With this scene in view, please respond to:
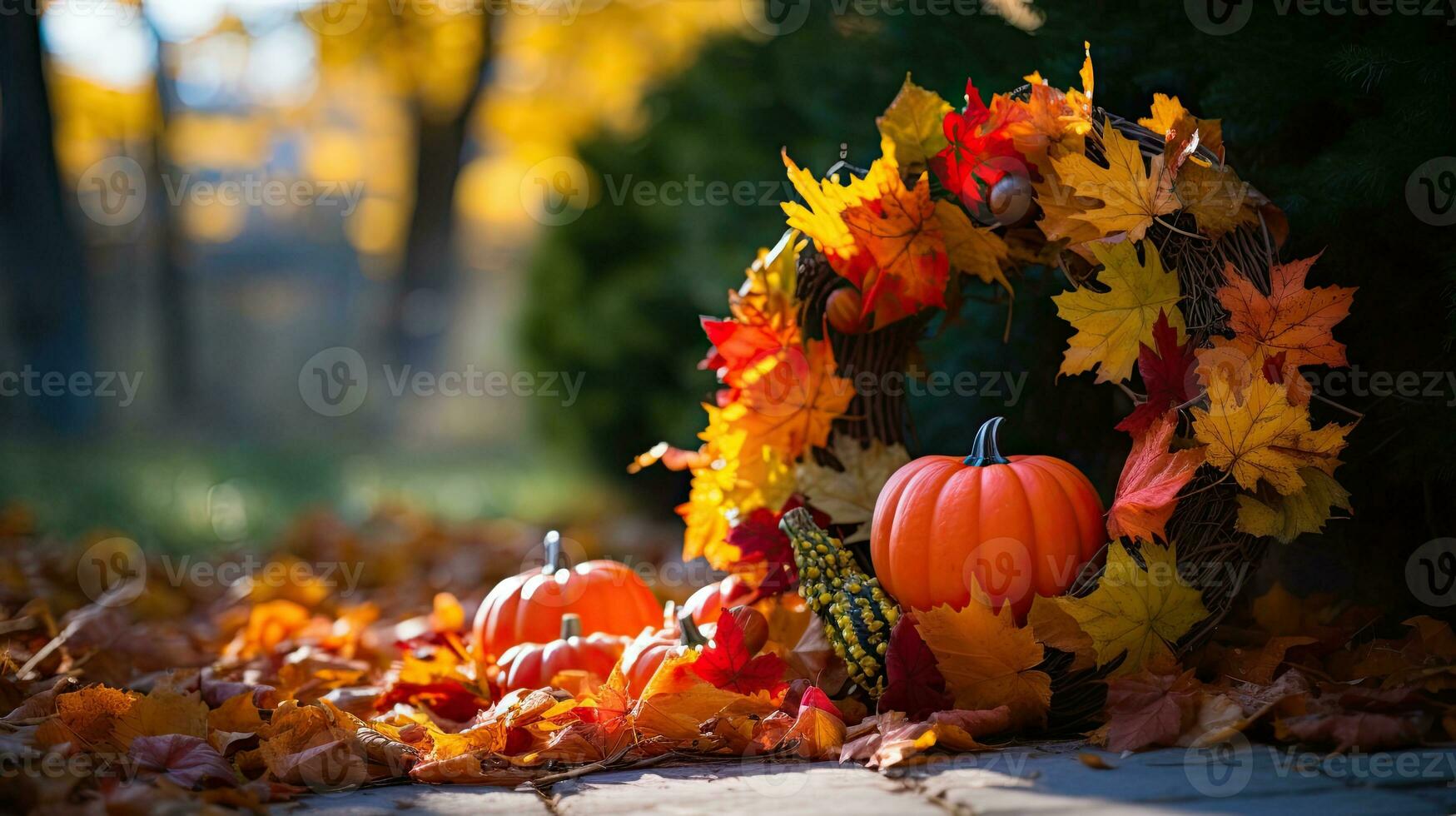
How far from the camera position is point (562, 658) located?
2.27 metres

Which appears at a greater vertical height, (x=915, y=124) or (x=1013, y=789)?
(x=915, y=124)

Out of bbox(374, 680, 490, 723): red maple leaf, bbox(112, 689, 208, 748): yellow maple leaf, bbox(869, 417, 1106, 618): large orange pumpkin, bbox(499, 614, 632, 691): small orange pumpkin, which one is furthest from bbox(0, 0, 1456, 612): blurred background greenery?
bbox(112, 689, 208, 748): yellow maple leaf

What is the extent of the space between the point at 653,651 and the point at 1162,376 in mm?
1050

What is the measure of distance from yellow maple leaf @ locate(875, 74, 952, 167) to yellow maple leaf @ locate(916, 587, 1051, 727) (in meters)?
0.91

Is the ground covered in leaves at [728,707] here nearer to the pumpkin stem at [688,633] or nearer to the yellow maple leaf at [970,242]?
the pumpkin stem at [688,633]

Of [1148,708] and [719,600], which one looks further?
[719,600]

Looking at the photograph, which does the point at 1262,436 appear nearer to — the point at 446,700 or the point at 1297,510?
the point at 1297,510

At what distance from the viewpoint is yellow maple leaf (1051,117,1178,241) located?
74.4 inches

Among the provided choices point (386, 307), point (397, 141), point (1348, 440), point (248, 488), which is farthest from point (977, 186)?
point (397, 141)

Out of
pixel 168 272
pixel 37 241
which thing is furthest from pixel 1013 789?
pixel 168 272

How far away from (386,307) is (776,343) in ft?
36.5

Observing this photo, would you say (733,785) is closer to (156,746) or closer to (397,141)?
(156,746)

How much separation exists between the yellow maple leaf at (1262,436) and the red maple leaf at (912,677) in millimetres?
563

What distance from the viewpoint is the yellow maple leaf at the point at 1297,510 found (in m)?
1.83
